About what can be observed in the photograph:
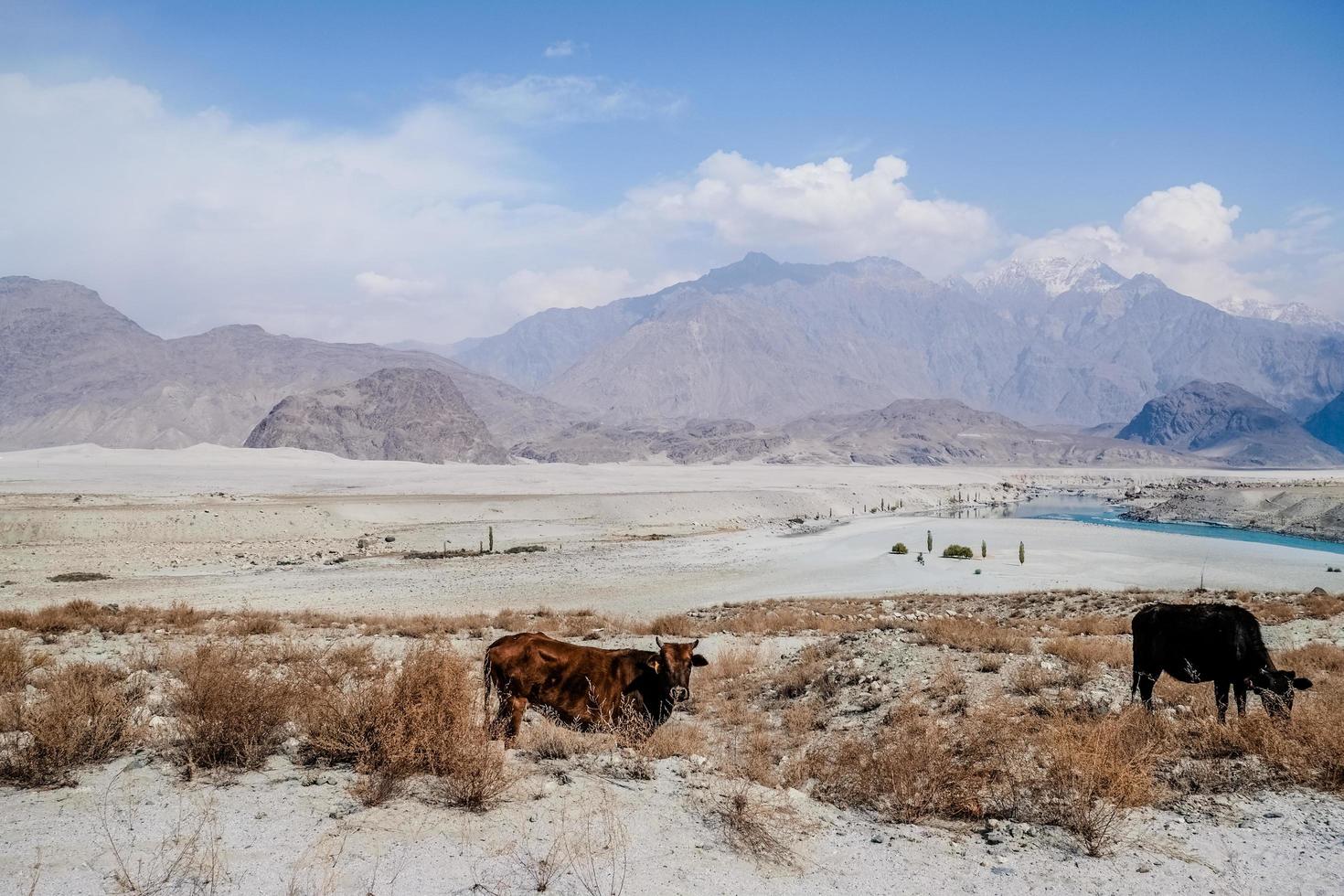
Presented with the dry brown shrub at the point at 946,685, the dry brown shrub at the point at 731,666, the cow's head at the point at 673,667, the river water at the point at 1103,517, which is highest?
the cow's head at the point at 673,667

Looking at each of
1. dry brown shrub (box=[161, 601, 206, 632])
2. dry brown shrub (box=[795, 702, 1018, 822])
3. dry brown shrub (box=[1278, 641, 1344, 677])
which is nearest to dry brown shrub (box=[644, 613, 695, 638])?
dry brown shrub (box=[795, 702, 1018, 822])

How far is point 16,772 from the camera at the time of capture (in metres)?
5.79

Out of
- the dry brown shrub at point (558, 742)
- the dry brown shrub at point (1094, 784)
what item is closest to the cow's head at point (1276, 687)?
the dry brown shrub at point (1094, 784)

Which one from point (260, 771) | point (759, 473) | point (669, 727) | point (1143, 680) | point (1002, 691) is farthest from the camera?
point (759, 473)

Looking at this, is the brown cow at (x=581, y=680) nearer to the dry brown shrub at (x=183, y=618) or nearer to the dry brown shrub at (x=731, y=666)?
the dry brown shrub at (x=731, y=666)

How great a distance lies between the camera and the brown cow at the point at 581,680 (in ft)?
25.0

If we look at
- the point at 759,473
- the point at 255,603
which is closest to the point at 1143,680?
the point at 255,603

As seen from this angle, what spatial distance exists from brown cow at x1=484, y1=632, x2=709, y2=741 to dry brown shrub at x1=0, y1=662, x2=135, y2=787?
3.12m

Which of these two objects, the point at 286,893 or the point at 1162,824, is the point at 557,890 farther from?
the point at 1162,824

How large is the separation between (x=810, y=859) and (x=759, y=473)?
118 m

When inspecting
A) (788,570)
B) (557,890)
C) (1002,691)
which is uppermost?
(557,890)

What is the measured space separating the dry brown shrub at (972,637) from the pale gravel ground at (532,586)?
741 cm

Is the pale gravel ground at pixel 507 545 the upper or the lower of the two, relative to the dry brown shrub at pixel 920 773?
lower

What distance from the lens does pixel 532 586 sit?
96.8 feet
